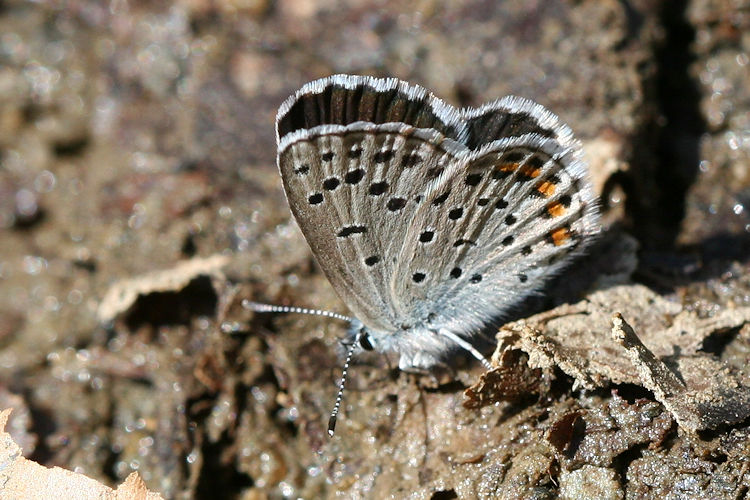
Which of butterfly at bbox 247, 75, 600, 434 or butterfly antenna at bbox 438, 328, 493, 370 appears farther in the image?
butterfly antenna at bbox 438, 328, 493, 370

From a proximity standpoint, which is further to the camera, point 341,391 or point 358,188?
point 341,391

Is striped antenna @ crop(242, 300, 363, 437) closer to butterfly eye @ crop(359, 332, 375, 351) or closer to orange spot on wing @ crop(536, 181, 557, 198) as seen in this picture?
butterfly eye @ crop(359, 332, 375, 351)

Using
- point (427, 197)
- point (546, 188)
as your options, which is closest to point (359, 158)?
point (427, 197)

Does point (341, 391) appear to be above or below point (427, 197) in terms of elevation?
below

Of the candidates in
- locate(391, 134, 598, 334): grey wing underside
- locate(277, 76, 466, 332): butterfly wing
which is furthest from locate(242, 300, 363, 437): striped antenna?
locate(277, 76, 466, 332): butterfly wing

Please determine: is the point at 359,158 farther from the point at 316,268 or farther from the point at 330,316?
the point at 316,268

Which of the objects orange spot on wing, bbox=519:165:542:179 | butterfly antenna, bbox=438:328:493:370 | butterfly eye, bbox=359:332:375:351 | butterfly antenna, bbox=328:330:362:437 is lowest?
butterfly antenna, bbox=328:330:362:437

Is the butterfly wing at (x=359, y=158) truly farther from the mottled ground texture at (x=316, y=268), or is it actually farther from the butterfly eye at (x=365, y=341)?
the mottled ground texture at (x=316, y=268)
